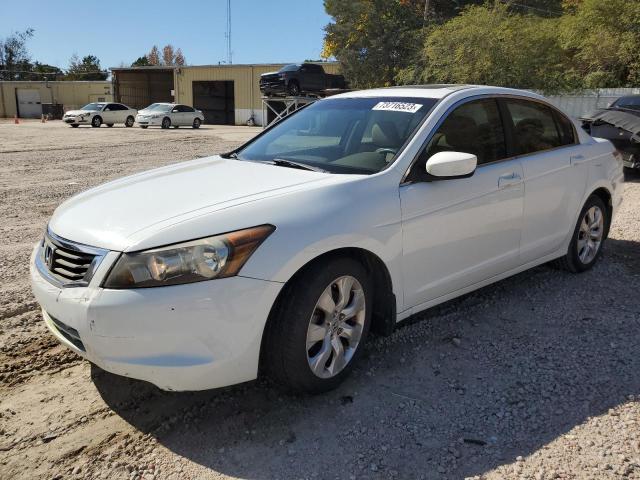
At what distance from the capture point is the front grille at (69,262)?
8.76 ft

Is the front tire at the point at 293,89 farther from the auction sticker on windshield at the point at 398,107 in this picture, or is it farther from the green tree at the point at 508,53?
the auction sticker on windshield at the point at 398,107

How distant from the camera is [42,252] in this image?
318cm

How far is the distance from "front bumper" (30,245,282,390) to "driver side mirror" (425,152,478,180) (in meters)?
1.27

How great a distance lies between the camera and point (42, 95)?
2242 inches

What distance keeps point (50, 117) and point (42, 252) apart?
2091 inches

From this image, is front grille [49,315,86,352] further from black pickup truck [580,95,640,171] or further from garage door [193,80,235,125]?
garage door [193,80,235,125]

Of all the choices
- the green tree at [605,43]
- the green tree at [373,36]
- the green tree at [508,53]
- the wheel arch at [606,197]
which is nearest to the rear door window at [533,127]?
the wheel arch at [606,197]

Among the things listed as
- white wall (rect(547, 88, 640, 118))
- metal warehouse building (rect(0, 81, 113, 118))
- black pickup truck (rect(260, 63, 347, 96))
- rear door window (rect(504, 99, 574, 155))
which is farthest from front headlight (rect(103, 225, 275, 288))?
metal warehouse building (rect(0, 81, 113, 118))

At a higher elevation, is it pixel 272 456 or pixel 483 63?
pixel 483 63

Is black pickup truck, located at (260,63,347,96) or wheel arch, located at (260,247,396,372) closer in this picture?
wheel arch, located at (260,247,396,372)

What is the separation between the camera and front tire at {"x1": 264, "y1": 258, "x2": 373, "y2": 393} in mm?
2812

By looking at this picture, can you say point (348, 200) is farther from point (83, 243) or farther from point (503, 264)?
point (503, 264)

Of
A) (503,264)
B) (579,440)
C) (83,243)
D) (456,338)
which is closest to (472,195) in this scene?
(503,264)

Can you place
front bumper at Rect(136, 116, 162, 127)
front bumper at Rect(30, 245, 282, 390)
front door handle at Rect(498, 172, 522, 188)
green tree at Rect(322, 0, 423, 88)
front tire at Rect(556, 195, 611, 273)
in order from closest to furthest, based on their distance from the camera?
front bumper at Rect(30, 245, 282, 390), front door handle at Rect(498, 172, 522, 188), front tire at Rect(556, 195, 611, 273), front bumper at Rect(136, 116, 162, 127), green tree at Rect(322, 0, 423, 88)
